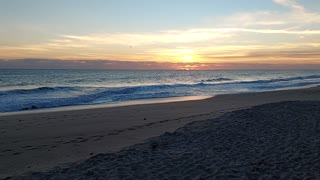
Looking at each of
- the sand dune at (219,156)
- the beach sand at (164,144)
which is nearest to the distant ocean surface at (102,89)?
the beach sand at (164,144)

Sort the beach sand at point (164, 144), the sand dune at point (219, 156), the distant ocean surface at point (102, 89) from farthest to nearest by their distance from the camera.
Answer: the distant ocean surface at point (102, 89), the beach sand at point (164, 144), the sand dune at point (219, 156)

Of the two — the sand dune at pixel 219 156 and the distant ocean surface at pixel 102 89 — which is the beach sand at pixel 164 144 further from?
the distant ocean surface at pixel 102 89

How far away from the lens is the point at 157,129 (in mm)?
11109

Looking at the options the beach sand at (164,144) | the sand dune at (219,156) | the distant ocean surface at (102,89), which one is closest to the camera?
the sand dune at (219,156)

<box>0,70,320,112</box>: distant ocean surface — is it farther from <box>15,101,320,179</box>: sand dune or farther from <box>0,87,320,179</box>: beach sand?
<box>15,101,320,179</box>: sand dune

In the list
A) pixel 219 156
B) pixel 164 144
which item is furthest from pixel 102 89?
pixel 219 156

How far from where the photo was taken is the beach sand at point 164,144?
252 inches

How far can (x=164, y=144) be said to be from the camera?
8.30 metres

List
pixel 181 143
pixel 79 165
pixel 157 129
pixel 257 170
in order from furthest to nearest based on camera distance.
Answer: pixel 157 129, pixel 181 143, pixel 79 165, pixel 257 170

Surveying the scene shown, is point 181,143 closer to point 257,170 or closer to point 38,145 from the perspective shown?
point 257,170

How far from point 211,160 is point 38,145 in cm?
503

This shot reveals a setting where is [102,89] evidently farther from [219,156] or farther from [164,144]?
[219,156]

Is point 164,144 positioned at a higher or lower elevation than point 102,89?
higher

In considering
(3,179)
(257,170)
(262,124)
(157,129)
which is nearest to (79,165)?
(3,179)
